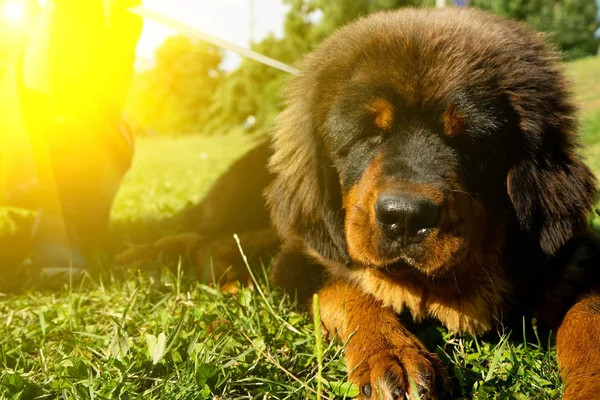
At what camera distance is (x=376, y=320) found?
186cm

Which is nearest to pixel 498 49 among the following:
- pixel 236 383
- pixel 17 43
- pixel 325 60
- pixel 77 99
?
pixel 325 60

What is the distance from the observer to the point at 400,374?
154cm

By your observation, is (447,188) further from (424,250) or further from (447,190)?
(424,250)

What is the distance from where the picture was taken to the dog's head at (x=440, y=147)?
173 cm

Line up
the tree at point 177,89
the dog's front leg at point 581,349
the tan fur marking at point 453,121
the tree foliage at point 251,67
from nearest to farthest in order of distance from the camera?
the dog's front leg at point 581,349, the tan fur marking at point 453,121, the tree foliage at point 251,67, the tree at point 177,89

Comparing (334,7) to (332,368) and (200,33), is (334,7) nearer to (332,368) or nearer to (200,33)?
(200,33)

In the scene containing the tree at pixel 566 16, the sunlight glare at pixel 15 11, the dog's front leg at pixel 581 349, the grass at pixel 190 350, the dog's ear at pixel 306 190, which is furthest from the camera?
the tree at pixel 566 16

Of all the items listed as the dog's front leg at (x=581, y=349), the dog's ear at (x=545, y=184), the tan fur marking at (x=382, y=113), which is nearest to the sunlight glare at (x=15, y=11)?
the tan fur marking at (x=382, y=113)

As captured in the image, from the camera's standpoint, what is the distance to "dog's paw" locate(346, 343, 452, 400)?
151 centimetres

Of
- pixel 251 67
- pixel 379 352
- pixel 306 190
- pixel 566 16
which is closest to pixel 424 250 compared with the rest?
pixel 379 352

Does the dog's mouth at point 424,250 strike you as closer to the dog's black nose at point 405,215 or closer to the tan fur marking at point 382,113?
the dog's black nose at point 405,215

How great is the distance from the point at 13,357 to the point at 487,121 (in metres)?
1.90

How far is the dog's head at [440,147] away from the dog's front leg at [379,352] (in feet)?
→ 0.64

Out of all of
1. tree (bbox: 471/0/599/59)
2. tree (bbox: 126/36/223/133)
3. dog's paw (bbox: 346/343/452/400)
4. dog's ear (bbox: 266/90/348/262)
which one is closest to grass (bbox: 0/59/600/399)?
dog's paw (bbox: 346/343/452/400)
